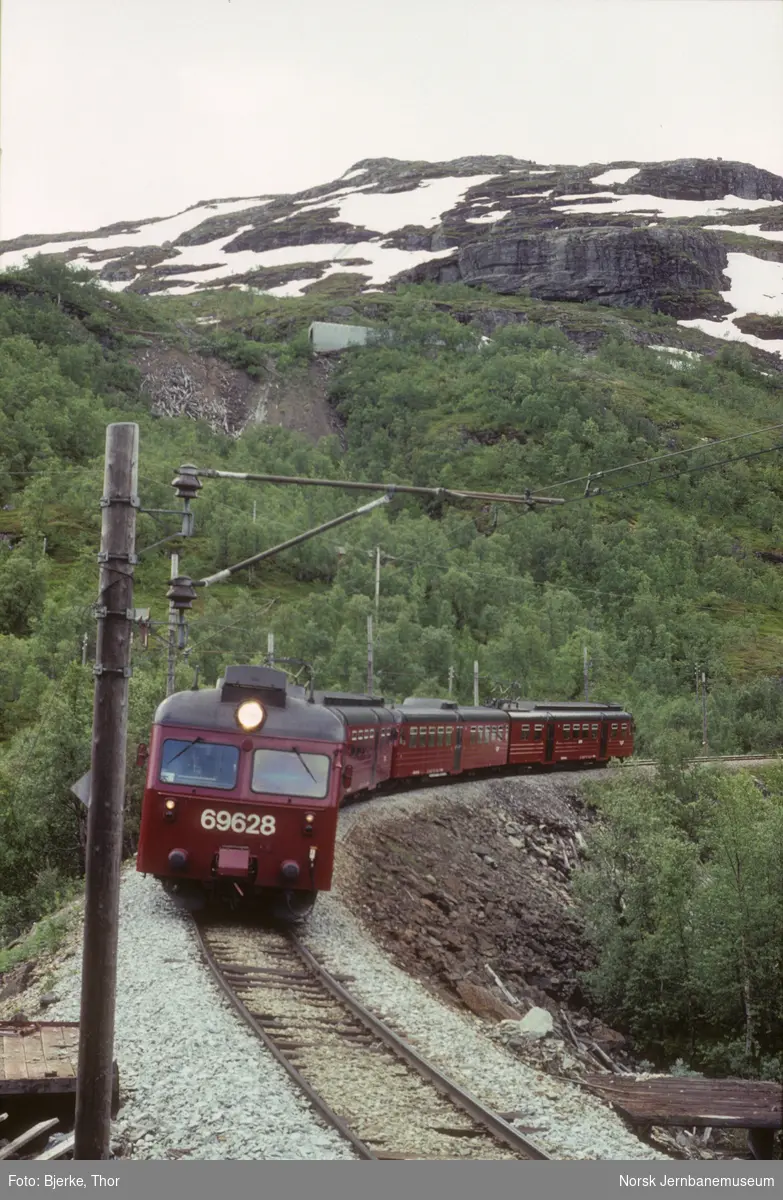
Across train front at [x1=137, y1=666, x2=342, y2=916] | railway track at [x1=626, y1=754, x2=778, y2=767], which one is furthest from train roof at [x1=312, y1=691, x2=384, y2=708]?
railway track at [x1=626, y1=754, x2=778, y2=767]

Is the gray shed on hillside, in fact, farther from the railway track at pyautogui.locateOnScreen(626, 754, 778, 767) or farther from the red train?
the red train

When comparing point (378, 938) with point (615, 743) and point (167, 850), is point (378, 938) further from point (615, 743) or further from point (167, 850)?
point (615, 743)

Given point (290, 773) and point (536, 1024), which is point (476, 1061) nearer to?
point (536, 1024)

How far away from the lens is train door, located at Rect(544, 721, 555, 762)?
156 ft

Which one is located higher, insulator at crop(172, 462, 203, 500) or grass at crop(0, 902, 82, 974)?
insulator at crop(172, 462, 203, 500)

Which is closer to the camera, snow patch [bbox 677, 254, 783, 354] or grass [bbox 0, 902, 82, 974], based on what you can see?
grass [bbox 0, 902, 82, 974]

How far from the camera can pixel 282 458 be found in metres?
124

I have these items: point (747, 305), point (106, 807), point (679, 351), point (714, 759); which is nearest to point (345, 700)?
point (106, 807)

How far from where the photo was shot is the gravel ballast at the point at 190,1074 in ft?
31.5

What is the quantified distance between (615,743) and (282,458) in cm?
7736

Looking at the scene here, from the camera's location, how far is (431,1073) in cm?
1159

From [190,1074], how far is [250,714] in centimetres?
634

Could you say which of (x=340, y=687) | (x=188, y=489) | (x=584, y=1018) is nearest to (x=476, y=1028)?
(x=188, y=489)

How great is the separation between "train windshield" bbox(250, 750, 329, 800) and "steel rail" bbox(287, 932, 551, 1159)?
216cm
